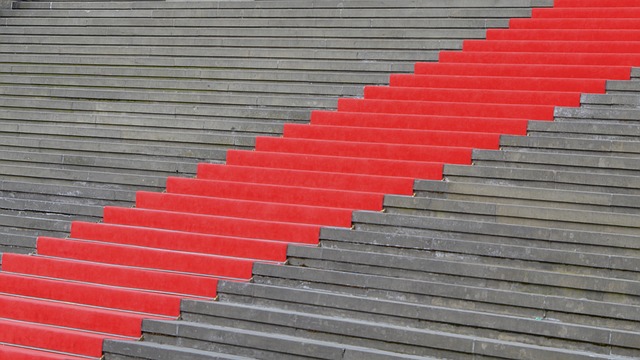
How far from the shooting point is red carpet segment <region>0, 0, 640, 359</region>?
6.33 meters

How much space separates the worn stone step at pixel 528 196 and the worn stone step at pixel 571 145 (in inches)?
19.4

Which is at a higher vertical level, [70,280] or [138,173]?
[138,173]

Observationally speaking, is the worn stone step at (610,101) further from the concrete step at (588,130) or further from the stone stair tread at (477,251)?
the stone stair tread at (477,251)

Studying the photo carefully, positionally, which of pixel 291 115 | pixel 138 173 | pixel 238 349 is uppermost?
pixel 291 115

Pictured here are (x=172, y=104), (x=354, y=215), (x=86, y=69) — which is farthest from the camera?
(x=86, y=69)

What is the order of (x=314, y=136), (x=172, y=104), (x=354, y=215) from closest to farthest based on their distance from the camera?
(x=354, y=215) → (x=314, y=136) → (x=172, y=104)

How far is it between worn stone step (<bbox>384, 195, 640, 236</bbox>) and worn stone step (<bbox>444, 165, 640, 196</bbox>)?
21cm

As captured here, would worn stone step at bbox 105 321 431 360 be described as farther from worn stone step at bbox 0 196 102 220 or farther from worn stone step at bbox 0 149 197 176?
worn stone step at bbox 0 149 197 176

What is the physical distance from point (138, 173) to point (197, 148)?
476mm

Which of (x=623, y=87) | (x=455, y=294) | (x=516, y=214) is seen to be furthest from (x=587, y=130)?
(x=455, y=294)

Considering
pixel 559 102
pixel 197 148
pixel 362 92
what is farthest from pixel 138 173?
pixel 559 102

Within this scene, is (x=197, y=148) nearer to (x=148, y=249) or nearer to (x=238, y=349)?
(x=148, y=249)

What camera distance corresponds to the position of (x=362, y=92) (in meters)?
8.11

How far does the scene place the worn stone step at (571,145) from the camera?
21.1 ft
